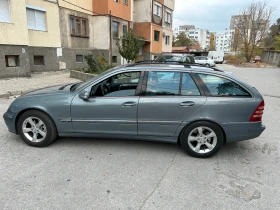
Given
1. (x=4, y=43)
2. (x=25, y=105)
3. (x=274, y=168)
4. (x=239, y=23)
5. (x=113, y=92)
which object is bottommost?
(x=274, y=168)

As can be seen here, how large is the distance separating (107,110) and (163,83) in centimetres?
103

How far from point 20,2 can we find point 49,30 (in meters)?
2.77

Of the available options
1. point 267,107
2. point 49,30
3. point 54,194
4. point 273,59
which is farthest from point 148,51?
point 273,59

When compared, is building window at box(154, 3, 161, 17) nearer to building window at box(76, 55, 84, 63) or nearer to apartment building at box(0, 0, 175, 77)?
apartment building at box(0, 0, 175, 77)

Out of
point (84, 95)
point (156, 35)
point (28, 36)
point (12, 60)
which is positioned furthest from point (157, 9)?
point (84, 95)

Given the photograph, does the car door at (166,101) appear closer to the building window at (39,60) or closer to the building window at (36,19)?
the building window at (36,19)

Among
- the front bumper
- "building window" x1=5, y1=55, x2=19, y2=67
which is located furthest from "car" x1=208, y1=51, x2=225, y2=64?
the front bumper

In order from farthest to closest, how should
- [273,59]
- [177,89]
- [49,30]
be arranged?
[273,59] → [49,30] → [177,89]

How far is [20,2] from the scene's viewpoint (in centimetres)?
1015

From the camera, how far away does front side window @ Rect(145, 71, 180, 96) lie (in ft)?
11.3

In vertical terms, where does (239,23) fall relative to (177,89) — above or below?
above

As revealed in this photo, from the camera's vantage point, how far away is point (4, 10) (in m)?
9.83

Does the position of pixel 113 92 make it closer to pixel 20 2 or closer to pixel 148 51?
pixel 20 2

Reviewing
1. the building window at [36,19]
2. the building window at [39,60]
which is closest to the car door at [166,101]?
the building window at [36,19]
